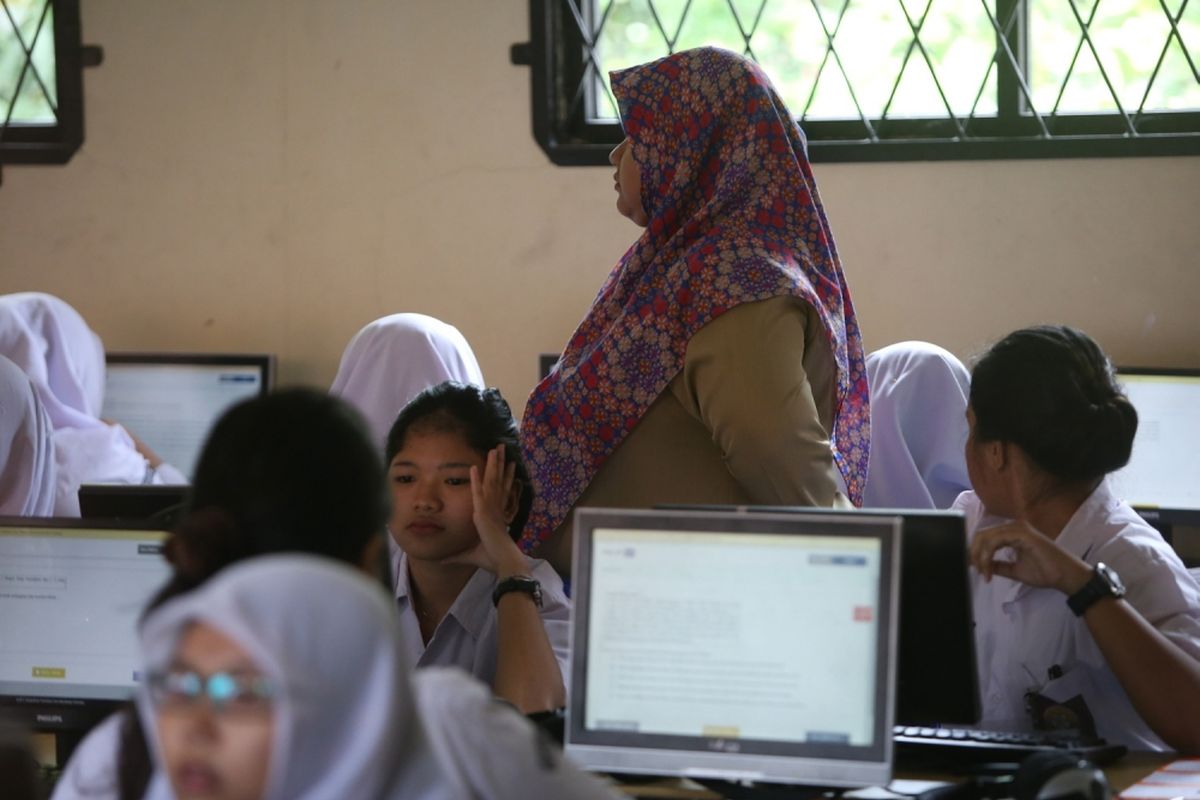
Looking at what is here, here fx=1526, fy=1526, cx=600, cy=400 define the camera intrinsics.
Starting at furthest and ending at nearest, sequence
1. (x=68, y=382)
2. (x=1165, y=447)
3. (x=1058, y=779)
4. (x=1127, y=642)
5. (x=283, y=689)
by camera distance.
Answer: (x=68, y=382)
(x=1165, y=447)
(x=1127, y=642)
(x=1058, y=779)
(x=283, y=689)

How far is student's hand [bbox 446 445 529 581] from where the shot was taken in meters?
2.05

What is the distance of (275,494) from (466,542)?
0.97 meters

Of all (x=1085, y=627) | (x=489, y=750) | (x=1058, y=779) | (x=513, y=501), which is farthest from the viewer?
(x=513, y=501)

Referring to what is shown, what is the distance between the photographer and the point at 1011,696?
6.47ft

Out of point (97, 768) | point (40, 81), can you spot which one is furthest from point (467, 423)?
point (40, 81)

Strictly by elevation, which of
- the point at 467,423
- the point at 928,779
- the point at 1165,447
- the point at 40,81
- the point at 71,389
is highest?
the point at 40,81

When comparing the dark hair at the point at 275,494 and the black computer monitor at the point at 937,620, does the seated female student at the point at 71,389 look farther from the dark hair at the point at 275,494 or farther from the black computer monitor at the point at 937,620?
the dark hair at the point at 275,494

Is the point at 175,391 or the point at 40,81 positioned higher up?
the point at 40,81

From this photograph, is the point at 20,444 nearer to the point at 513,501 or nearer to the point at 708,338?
the point at 513,501

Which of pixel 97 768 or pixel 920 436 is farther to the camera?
pixel 920 436

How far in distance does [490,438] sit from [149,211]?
2333 millimetres

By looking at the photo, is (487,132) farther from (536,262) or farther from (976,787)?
(976,787)

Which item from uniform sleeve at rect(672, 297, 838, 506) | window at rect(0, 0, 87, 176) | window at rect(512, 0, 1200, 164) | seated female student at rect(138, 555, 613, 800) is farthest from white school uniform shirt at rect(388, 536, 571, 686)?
window at rect(0, 0, 87, 176)

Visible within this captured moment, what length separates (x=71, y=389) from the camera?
12.9 feet
